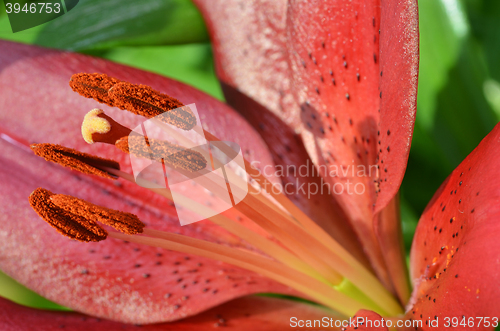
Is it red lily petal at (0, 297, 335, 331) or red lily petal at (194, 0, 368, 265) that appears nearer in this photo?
red lily petal at (0, 297, 335, 331)

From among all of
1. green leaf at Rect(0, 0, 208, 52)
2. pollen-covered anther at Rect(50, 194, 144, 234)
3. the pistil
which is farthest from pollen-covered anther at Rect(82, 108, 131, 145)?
green leaf at Rect(0, 0, 208, 52)

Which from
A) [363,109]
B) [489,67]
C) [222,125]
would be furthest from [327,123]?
[489,67]

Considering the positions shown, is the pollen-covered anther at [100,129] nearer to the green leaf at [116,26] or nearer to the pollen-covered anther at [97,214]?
the pollen-covered anther at [97,214]

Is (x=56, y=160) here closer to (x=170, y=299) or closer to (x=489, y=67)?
(x=170, y=299)

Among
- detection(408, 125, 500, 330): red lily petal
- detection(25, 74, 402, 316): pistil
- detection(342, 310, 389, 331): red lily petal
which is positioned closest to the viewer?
detection(408, 125, 500, 330): red lily petal

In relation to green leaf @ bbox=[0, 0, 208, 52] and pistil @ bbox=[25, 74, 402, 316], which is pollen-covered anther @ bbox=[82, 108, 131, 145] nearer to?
pistil @ bbox=[25, 74, 402, 316]

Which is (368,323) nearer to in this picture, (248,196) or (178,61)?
(248,196)

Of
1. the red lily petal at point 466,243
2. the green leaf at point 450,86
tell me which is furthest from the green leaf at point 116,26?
the red lily petal at point 466,243
